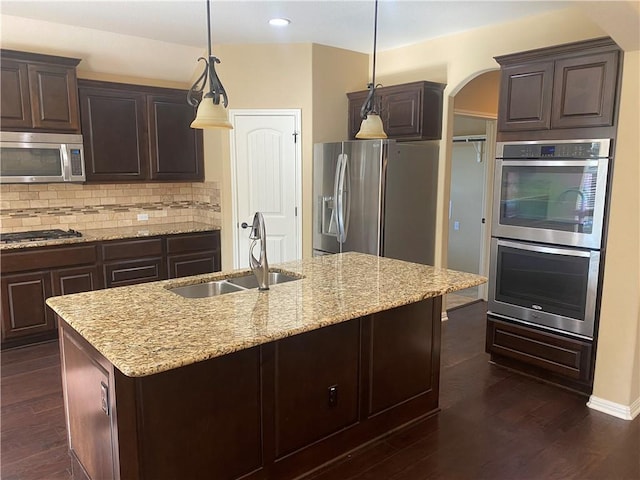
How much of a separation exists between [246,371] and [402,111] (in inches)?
121

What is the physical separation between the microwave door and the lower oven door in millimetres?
3753

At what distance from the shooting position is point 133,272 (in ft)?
14.9

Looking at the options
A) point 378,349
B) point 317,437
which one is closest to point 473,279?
point 378,349

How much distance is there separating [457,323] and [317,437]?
109 inches

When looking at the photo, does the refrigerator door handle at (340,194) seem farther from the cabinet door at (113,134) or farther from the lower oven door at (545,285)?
the cabinet door at (113,134)

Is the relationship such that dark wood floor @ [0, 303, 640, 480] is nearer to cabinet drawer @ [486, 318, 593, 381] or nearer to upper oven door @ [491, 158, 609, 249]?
cabinet drawer @ [486, 318, 593, 381]

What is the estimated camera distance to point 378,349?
2668 millimetres

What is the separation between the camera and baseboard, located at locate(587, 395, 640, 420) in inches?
117

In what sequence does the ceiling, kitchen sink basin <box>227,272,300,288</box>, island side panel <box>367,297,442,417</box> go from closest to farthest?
island side panel <box>367,297,442,417</box>, kitchen sink basin <box>227,272,300,288</box>, the ceiling

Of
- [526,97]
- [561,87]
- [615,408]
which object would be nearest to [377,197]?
[526,97]

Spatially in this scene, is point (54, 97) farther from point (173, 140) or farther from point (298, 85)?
point (298, 85)

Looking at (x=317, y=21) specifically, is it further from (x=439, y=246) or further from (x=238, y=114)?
(x=439, y=246)

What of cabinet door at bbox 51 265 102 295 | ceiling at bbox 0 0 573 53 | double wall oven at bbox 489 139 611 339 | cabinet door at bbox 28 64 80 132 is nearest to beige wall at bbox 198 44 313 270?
ceiling at bbox 0 0 573 53

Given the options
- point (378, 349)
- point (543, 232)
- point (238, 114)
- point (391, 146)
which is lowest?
point (378, 349)
